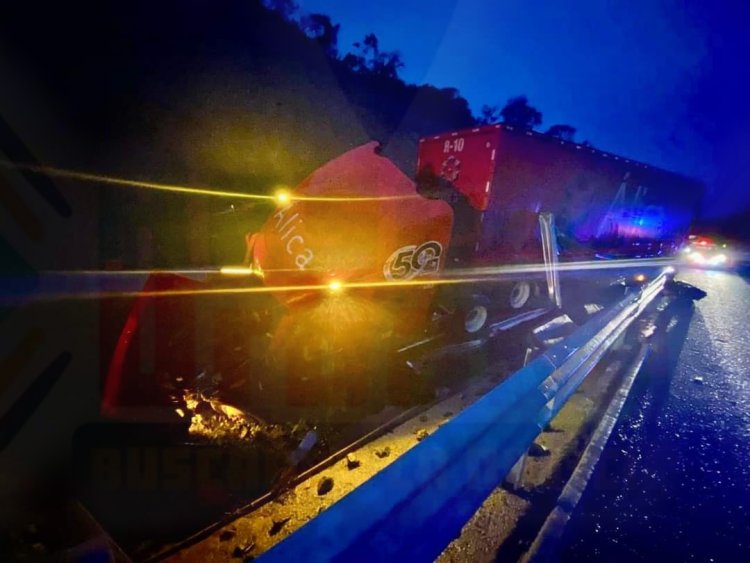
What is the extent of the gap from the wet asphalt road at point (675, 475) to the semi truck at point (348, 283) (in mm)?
2294

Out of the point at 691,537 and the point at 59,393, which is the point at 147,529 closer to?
the point at 59,393

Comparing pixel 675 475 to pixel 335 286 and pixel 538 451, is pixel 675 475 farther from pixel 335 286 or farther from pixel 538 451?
pixel 335 286

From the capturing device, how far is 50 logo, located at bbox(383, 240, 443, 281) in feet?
12.3

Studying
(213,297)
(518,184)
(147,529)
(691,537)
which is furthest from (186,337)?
(518,184)

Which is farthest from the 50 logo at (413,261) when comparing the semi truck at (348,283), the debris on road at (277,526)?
the debris on road at (277,526)

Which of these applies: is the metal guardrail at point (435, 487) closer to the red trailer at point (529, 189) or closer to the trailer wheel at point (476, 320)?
the trailer wheel at point (476, 320)

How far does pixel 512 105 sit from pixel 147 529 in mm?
52857

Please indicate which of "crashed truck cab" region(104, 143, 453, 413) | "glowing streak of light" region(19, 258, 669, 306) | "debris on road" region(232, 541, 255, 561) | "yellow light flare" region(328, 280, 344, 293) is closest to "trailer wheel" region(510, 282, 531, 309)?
"glowing streak of light" region(19, 258, 669, 306)

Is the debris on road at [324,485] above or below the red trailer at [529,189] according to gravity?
below

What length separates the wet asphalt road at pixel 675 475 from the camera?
6.59 ft

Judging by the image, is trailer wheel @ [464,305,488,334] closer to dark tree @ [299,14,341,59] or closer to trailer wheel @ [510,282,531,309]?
trailer wheel @ [510,282,531,309]

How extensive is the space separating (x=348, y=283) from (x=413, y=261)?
2.69 ft

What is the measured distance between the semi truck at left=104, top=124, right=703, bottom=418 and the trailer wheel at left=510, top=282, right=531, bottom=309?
21cm

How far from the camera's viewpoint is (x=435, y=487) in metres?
1.34
